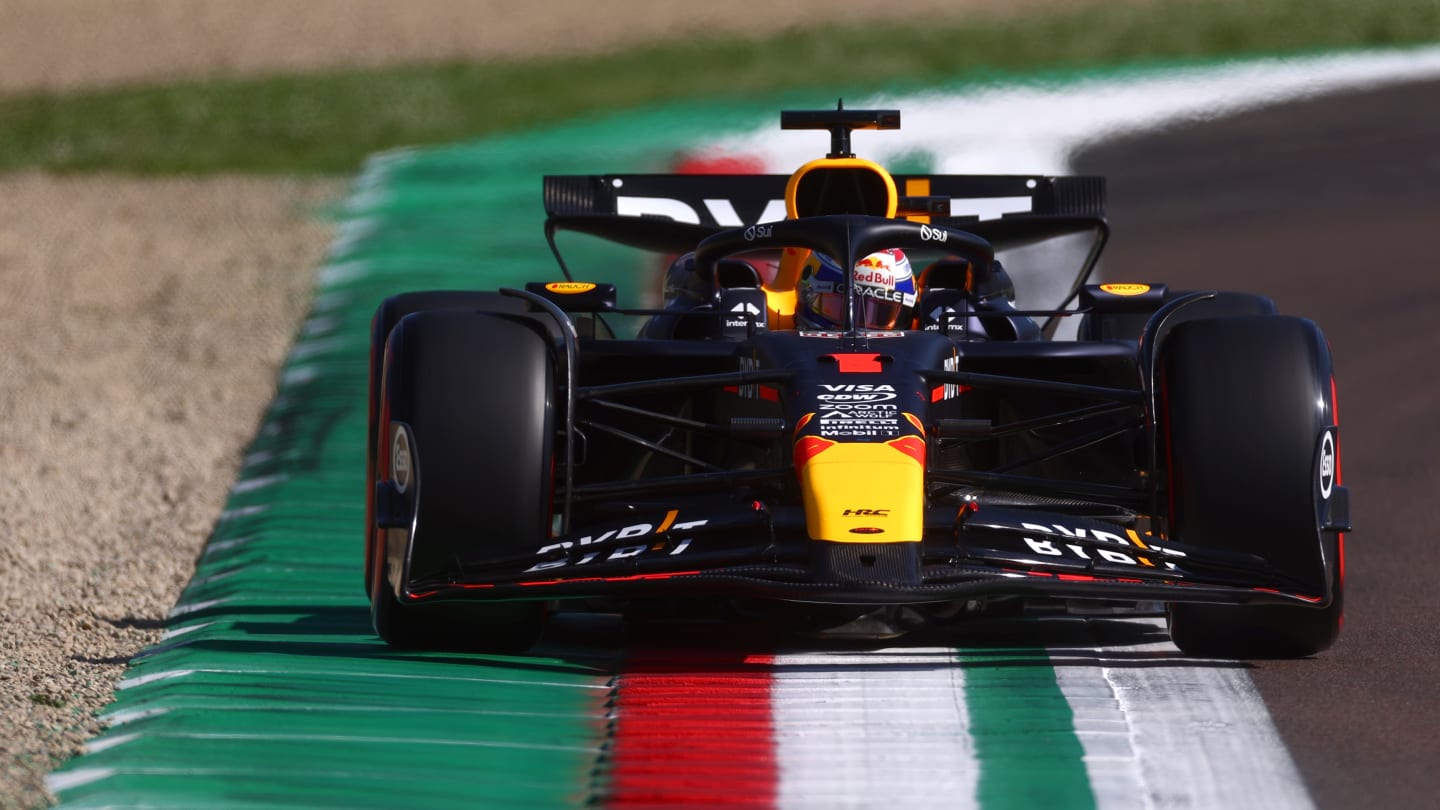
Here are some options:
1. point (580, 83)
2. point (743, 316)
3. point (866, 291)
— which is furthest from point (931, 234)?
point (580, 83)

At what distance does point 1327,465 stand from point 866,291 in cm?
212

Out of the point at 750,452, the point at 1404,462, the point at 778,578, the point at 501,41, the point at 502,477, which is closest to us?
the point at 778,578

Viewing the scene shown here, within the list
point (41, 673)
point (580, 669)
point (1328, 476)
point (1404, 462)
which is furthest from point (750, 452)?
point (1404, 462)

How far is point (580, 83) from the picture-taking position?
24859 mm

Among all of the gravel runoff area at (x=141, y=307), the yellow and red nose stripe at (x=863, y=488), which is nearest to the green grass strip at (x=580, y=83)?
the gravel runoff area at (x=141, y=307)

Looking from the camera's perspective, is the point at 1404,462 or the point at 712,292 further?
the point at 1404,462

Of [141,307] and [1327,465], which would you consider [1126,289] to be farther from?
[141,307]

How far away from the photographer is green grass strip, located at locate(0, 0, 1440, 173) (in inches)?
893

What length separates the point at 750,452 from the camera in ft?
24.8

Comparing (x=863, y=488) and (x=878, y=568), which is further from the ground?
(x=863, y=488)

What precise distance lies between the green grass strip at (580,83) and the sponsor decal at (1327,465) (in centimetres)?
1425

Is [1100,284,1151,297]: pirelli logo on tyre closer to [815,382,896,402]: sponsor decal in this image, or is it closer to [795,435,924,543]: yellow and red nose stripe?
[815,382,896,402]: sponsor decal

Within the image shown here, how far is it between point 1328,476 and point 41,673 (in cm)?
397

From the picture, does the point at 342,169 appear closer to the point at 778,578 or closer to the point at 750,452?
the point at 750,452
